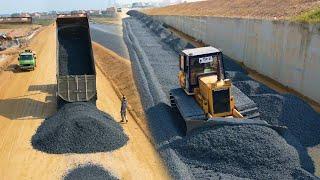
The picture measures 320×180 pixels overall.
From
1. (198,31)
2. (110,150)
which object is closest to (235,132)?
(110,150)

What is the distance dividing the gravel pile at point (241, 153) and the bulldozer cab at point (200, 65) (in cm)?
284

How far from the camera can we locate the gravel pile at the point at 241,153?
489 inches

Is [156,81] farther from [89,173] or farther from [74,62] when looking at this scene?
[89,173]

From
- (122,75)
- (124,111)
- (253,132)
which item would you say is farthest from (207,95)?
(122,75)

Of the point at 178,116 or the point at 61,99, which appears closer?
the point at 178,116

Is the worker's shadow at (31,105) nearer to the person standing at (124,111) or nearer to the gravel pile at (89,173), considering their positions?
the person standing at (124,111)

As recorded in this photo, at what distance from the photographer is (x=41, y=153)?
50.4 feet

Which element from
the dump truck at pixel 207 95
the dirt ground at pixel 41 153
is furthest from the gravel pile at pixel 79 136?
the dump truck at pixel 207 95

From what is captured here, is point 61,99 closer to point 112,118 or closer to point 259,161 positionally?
point 112,118

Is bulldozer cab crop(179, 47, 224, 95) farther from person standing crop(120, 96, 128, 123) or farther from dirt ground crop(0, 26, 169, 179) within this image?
person standing crop(120, 96, 128, 123)

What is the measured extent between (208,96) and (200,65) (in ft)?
6.19

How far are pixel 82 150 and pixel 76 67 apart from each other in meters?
7.83

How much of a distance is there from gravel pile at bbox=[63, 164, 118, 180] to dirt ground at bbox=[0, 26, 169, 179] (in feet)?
1.21

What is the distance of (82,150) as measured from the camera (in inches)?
597
